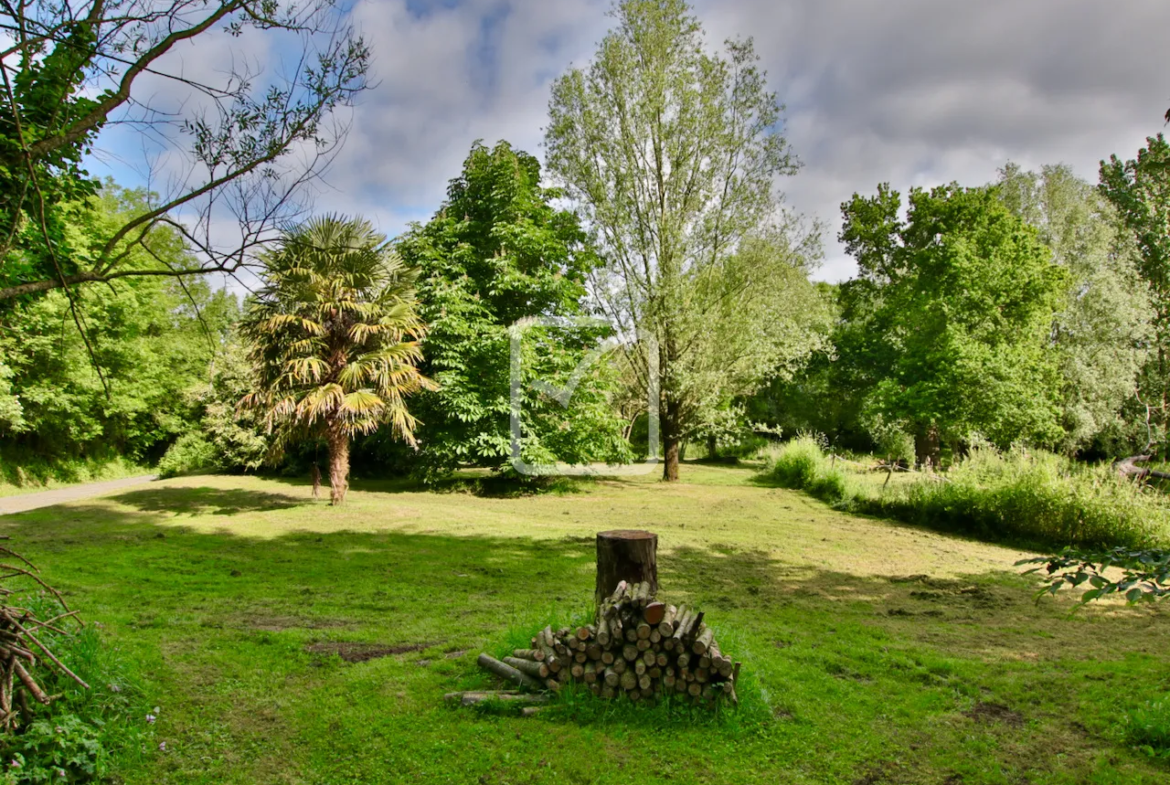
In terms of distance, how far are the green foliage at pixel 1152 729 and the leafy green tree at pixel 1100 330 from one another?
19.3 metres

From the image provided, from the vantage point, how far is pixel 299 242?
4.53m

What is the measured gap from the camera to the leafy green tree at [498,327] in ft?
53.6

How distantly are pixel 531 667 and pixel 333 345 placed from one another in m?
10.3

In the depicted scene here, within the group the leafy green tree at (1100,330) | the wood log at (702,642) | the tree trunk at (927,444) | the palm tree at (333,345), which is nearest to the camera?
the wood log at (702,642)

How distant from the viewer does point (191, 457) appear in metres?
22.5

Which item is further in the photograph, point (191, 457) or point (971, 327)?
point (191, 457)

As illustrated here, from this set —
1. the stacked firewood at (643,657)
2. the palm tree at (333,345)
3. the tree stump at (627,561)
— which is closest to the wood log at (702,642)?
the stacked firewood at (643,657)

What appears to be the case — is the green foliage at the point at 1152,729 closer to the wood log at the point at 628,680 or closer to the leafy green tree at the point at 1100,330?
the wood log at the point at 628,680

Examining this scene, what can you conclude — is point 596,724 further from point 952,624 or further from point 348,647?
point 952,624

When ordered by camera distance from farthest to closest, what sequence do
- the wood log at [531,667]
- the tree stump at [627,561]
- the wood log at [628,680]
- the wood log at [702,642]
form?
the tree stump at [627,561] < the wood log at [531,667] < the wood log at [628,680] < the wood log at [702,642]

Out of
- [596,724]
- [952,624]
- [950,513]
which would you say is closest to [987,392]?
[950,513]

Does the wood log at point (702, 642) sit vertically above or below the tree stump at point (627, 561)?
below

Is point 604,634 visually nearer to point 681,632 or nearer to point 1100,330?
point 681,632

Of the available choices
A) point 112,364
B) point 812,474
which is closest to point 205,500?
point 112,364
